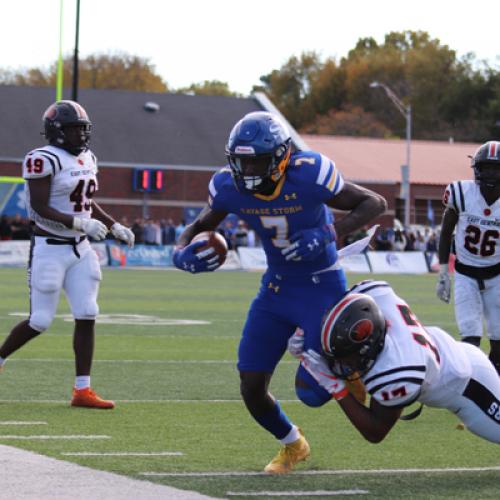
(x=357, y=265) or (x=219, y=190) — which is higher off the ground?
(x=219, y=190)

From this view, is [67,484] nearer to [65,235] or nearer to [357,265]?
[65,235]

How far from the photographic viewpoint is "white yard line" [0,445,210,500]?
5.25 metres

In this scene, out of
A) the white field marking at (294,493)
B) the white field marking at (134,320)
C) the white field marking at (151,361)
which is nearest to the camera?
the white field marking at (294,493)

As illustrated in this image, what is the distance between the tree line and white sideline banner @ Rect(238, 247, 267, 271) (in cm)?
3961

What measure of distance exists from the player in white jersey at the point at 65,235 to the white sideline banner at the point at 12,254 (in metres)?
22.3

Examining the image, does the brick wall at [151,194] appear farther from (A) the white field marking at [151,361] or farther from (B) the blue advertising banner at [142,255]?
(A) the white field marking at [151,361]

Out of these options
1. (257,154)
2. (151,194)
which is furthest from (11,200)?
(257,154)

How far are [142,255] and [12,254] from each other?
3.80 m

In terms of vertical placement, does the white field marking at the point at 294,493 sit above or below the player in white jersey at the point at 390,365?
below

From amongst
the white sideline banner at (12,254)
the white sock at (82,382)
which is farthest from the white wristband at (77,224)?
the white sideline banner at (12,254)

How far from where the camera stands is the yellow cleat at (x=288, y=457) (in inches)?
240

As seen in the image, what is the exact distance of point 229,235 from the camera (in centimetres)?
3650

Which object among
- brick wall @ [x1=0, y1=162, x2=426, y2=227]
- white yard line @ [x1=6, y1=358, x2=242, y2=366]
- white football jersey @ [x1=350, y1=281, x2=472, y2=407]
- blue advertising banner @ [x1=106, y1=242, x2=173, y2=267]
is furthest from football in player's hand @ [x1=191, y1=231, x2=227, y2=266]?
brick wall @ [x1=0, y1=162, x2=426, y2=227]

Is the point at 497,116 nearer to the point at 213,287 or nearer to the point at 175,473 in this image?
the point at 213,287
